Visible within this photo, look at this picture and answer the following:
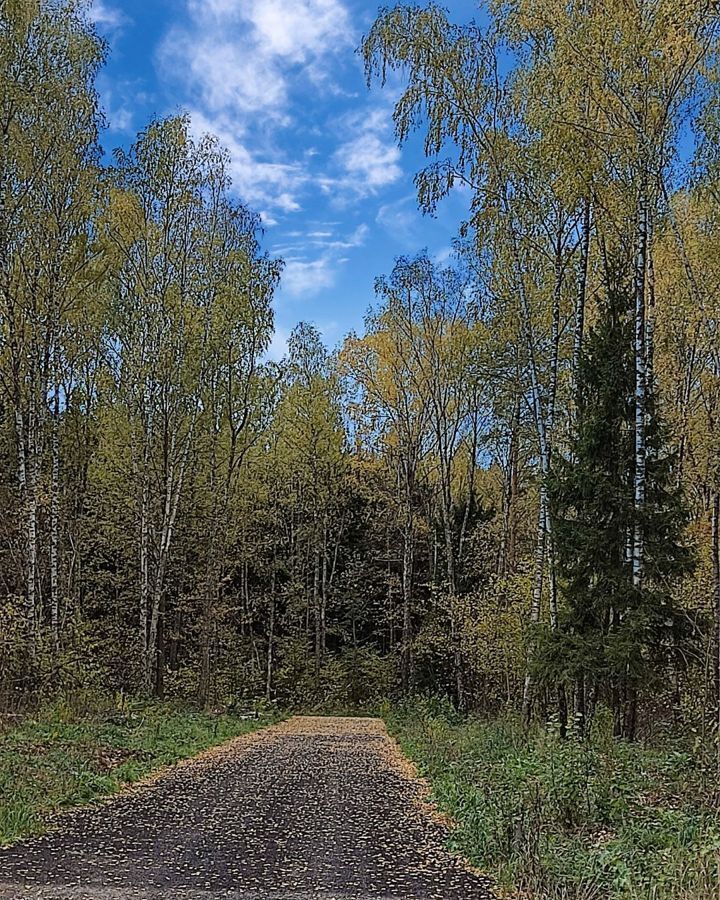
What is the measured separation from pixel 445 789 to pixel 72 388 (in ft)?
50.9

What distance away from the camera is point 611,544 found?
1120cm

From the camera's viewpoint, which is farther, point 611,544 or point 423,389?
point 423,389

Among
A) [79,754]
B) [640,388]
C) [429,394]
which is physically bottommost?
[79,754]

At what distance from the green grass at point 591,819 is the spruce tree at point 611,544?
178 cm

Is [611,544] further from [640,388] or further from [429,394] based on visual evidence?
[429,394]

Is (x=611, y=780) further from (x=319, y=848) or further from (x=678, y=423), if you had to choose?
(x=678, y=423)

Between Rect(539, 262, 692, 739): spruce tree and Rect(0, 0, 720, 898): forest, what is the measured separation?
45 millimetres

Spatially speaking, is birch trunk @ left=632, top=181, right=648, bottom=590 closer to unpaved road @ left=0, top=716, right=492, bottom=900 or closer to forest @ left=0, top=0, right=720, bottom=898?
forest @ left=0, top=0, right=720, bottom=898

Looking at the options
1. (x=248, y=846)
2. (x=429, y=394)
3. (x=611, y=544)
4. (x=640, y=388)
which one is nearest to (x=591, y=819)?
(x=248, y=846)

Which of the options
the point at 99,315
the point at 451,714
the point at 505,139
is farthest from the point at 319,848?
the point at 99,315

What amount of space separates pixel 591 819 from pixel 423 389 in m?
17.8

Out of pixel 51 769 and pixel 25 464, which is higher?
pixel 25 464

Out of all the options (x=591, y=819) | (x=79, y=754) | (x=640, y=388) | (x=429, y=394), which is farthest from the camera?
(x=429, y=394)

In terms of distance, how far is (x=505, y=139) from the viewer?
516 inches
